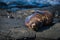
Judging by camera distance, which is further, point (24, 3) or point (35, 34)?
point (24, 3)

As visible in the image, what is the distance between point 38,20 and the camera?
8.29 ft

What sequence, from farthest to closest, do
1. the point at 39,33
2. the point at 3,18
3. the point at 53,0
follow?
the point at 53,0, the point at 3,18, the point at 39,33

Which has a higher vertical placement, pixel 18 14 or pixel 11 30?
pixel 18 14

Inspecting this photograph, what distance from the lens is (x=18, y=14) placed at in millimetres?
3223

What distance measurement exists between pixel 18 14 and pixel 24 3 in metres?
0.37

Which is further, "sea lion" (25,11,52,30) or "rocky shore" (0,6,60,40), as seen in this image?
"sea lion" (25,11,52,30)

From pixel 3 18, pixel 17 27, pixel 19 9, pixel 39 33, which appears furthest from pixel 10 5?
pixel 39 33

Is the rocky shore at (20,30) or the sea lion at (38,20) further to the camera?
the sea lion at (38,20)

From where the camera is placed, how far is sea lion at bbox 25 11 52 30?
2457 mm

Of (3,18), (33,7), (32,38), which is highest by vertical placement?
(33,7)

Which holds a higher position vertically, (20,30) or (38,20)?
(38,20)

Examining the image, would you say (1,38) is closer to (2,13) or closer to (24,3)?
(2,13)

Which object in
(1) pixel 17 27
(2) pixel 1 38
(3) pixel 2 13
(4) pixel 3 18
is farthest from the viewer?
(3) pixel 2 13

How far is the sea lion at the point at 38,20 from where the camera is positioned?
8.06 feet
